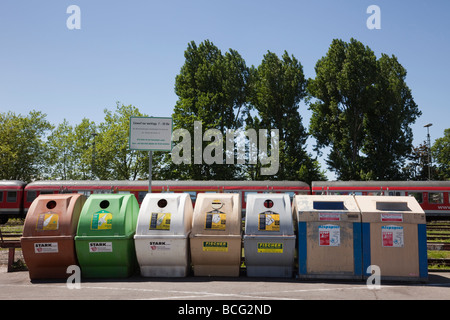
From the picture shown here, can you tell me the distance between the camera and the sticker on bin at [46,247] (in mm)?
7328

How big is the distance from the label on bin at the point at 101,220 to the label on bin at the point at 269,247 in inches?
113

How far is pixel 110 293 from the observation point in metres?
6.20

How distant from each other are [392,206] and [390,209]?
0.07m

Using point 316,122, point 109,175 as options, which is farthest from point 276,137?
point 109,175

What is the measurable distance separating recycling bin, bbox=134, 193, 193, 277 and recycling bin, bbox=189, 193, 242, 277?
0.70 ft

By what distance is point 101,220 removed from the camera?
24.5 feet

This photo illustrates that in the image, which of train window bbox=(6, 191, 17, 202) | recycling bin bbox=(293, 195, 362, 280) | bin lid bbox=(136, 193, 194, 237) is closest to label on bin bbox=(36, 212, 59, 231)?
bin lid bbox=(136, 193, 194, 237)

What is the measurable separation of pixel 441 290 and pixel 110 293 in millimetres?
5448

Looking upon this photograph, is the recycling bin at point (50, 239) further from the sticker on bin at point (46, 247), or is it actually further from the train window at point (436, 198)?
the train window at point (436, 198)

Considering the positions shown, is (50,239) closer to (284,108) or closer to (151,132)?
(151,132)

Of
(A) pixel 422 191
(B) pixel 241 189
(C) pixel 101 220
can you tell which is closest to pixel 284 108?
(B) pixel 241 189

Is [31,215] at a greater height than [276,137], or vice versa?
[276,137]

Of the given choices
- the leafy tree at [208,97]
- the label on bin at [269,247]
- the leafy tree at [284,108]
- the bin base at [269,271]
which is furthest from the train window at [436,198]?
the label on bin at [269,247]
